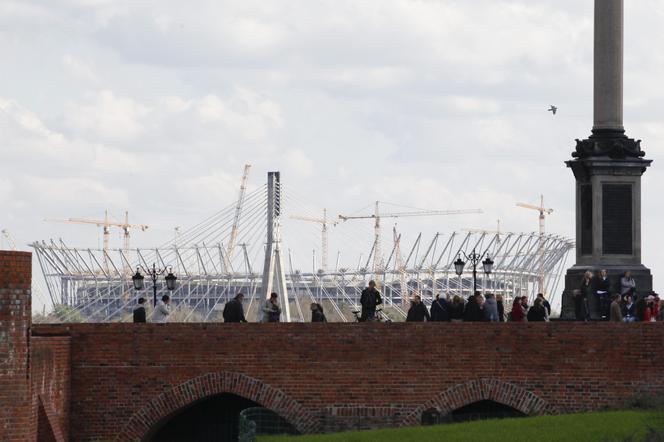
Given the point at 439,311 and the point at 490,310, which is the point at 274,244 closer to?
the point at 439,311

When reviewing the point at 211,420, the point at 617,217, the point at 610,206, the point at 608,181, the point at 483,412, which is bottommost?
the point at 211,420

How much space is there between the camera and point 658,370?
3519 cm

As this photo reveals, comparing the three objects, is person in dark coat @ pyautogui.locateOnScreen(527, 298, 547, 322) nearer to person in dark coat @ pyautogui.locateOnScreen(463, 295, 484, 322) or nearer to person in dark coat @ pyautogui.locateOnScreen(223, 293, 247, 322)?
person in dark coat @ pyautogui.locateOnScreen(463, 295, 484, 322)

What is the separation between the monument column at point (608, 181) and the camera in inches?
1532

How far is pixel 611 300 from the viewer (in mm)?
37281

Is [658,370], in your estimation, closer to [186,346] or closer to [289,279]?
[186,346]

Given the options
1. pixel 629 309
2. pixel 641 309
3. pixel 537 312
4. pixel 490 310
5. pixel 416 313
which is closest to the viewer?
pixel 641 309

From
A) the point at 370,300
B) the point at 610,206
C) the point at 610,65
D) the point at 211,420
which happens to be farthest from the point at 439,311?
the point at 610,65

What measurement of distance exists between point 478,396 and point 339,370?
2680 millimetres

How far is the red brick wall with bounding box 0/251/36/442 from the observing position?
1250 inches

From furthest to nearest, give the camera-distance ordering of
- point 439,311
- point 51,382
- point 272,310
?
1. point 439,311
2. point 272,310
3. point 51,382

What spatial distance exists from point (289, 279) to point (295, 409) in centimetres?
14521

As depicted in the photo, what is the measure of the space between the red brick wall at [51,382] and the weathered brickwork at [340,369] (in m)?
0.06

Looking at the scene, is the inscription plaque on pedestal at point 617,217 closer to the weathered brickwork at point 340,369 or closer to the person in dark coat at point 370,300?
the weathered brickwork at point 340,369
